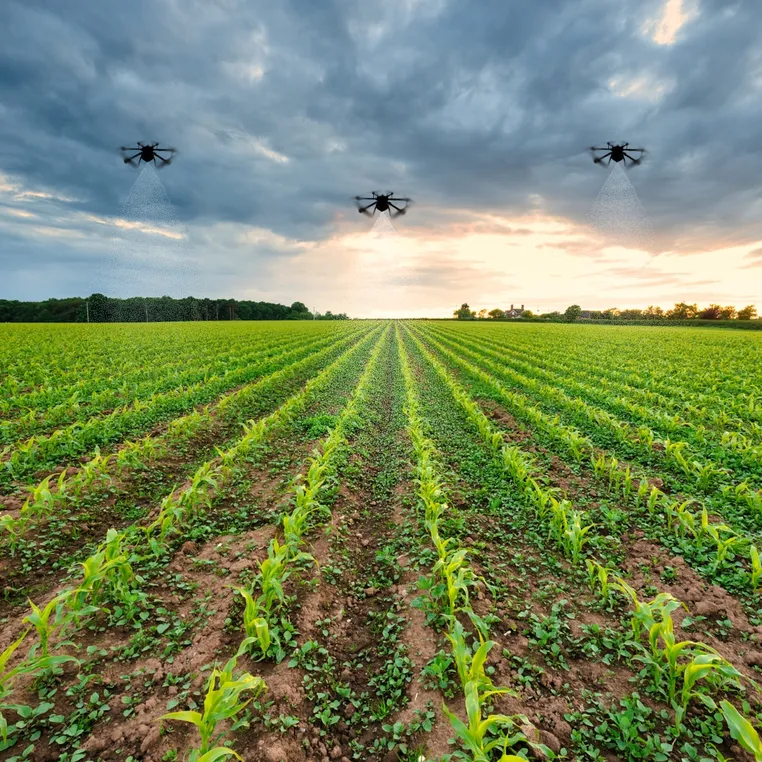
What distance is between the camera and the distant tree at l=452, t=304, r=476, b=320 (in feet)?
517

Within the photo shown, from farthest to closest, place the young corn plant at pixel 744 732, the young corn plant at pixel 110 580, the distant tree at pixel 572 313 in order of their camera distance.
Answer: the distant tree at pixel 572 313
the young corn plant at pixel 110 580
the young corn plant at pixel 744 732

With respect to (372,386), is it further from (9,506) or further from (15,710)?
(15,710)

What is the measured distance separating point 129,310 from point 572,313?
378 ft

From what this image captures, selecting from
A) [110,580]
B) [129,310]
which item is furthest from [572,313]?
[110,580]

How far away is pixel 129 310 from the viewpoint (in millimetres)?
97625

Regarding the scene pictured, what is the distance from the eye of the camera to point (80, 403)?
11.4 m

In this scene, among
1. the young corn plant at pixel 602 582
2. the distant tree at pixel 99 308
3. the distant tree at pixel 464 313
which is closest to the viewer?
the young corn plant at pixel 602 582

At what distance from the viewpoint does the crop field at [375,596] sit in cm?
306

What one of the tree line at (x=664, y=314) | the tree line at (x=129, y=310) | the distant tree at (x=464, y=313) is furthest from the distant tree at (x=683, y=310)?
the tree line at (x=129, y=310)

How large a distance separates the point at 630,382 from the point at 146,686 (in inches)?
710

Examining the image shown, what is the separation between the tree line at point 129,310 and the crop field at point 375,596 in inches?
3708

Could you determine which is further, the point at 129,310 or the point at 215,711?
the point at 129,310

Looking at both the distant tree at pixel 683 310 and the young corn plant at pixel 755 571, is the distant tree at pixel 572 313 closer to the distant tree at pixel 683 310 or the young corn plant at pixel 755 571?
the distant tree at pixel 683 310

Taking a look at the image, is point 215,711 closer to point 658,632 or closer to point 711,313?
point 658,632
